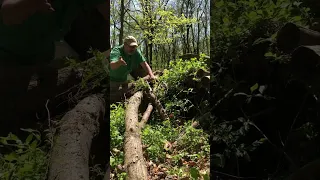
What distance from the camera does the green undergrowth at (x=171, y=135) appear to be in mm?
1897

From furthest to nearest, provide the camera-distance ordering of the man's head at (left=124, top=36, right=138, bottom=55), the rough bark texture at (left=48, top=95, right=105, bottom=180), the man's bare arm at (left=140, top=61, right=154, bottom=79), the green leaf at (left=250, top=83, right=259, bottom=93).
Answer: the man's bare arm at (left=140, top=61, right=154, bottom=79)
the man's head at (left=124, top=36, right=138, bottom=55)
the green leaf at (left=250, top=83, right=259, bottom=93)
the rough bark texture at (left=48, top=95, right=105, bottom=180)

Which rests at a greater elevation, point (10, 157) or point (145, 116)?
point (10, 157)

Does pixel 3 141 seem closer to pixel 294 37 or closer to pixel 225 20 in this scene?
pixel 225 20

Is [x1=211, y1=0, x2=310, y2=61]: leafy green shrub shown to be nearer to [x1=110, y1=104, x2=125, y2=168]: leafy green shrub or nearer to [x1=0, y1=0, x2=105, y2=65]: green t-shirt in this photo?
[x1=0, y1=0, x2=105, y2=65]: green t-shirt

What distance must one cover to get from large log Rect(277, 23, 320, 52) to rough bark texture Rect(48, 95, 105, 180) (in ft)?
2.29

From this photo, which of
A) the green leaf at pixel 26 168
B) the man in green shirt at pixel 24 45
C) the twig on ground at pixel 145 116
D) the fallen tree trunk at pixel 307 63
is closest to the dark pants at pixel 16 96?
the man in green shirt at pixel 24 45

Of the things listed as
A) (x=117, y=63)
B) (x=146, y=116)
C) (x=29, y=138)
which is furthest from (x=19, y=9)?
(x=146, y=116)

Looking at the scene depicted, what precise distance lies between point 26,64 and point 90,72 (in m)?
0.22

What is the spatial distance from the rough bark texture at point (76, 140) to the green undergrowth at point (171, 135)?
65 centimetres

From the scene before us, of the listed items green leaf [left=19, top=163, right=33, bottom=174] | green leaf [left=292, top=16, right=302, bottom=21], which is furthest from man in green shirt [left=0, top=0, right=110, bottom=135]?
green leaf [left=292, top=16, right=302, bottom=21]

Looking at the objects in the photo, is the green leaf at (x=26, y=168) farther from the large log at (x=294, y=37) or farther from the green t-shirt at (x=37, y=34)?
the large log at (x=294, y=37)

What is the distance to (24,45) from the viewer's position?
1075 mm

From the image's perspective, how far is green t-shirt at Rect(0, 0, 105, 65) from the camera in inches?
41.7

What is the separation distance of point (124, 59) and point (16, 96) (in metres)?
0.82
